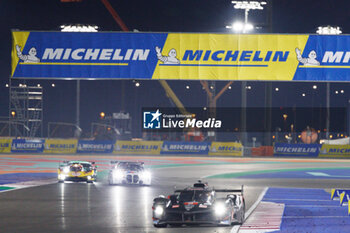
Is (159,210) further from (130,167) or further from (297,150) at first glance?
(297,150)

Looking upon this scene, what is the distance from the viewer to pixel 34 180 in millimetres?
29797

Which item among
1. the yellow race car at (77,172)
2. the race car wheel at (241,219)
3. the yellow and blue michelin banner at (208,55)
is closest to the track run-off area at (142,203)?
the race car wheel at (241,219)

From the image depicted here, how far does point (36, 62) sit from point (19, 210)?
19.8 meters

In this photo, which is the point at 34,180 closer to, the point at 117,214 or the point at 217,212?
the point at 117,214

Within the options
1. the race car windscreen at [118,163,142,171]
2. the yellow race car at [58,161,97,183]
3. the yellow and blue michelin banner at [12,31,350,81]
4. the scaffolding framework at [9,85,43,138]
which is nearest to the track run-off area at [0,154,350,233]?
the yellow race car at [58,161,97,183]

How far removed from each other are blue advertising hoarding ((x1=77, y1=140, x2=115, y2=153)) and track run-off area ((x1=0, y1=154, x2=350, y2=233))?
21.6 meters

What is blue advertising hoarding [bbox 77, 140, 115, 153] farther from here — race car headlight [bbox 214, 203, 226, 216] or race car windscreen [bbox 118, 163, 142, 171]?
race car headlight [bbox 214, 203, 226, 216]

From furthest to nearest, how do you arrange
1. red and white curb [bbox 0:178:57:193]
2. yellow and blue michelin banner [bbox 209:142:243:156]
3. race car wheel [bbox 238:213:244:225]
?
yellow and blue michelin banner [bbox 209:142:243:156] < red and white curb [bbox 0:178:57:193] < race car wheel [bbox 238:213:244:225]

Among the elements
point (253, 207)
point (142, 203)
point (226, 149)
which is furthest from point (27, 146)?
point (253, 207)

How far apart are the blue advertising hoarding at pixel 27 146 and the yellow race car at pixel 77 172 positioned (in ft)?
101

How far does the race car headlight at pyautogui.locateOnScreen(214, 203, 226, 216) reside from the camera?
1423 centimetres

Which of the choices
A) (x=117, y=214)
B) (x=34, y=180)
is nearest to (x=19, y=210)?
(x=117, y=214)

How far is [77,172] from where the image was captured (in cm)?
2784

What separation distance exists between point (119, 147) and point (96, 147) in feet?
7.45
